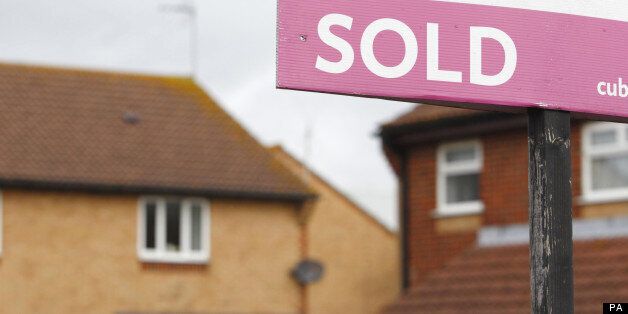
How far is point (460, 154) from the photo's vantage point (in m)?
27.9

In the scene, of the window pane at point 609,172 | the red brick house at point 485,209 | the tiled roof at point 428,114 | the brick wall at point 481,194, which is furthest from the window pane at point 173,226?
the window pane at point 609,172

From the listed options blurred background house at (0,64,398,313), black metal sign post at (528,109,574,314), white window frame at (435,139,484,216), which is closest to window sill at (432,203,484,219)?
white window frame at (435,139,484,216)

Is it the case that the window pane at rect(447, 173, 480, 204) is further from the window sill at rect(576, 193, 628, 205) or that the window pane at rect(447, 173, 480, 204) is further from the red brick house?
the window sill at rect(576, 193, 628, 205)

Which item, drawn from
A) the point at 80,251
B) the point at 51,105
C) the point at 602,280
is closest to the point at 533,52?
the point at 602,280

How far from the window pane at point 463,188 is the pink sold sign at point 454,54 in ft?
72.3

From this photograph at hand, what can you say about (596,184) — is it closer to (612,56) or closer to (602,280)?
(602,280)

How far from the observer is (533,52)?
5.36 metres

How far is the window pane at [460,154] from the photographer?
1086 inches

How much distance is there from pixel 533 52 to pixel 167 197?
28.7m

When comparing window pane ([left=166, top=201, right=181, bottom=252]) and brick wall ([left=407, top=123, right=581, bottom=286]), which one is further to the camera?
window pane ([left=166, top=201, right=181, bottom=252])

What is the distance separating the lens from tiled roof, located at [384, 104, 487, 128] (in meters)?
27.4

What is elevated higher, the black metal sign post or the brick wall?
the brick wall

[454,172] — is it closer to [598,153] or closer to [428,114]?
[428,114]

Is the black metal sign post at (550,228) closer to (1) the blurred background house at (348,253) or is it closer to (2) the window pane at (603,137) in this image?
(2) the window pane at (603,137)
